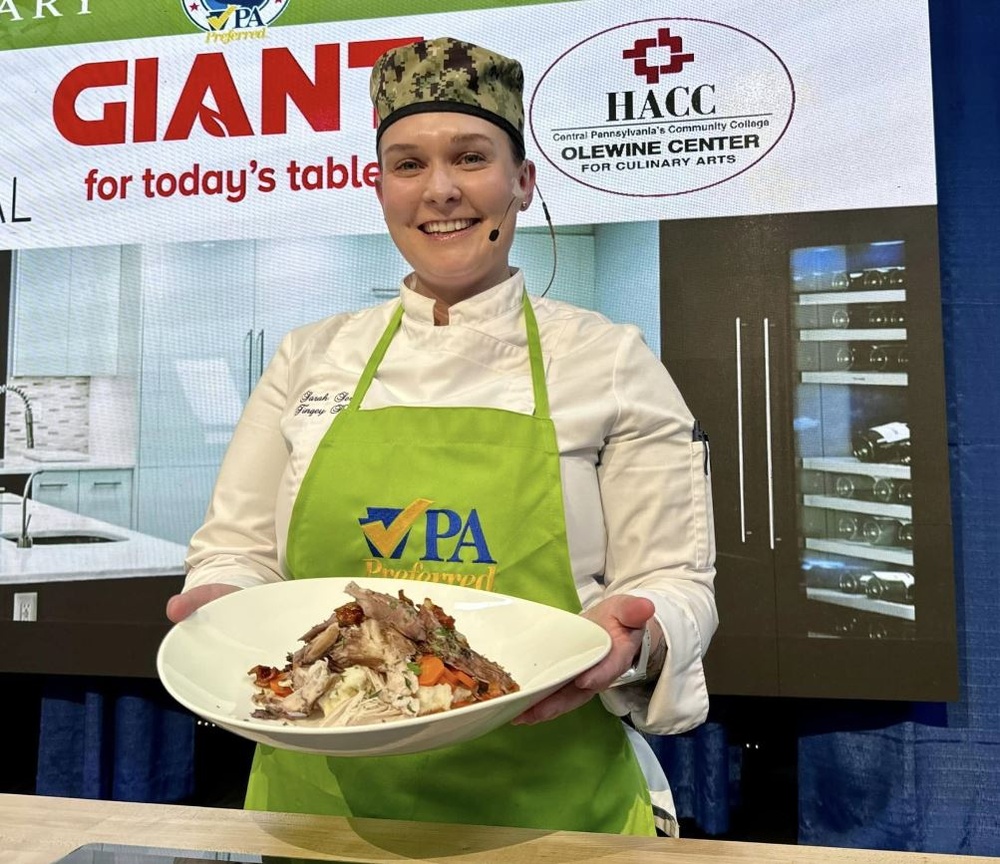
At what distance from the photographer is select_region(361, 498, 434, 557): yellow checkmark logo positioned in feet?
3.57

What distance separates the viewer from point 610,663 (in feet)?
2.73

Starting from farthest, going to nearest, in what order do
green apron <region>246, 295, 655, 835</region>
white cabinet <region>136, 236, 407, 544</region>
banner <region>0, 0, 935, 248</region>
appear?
white cabinet <region>136, 236, 407, 544</region> → banner <region>0, 0, 935, 248</region> → green apron <region>246, 295, 655, 835</region>

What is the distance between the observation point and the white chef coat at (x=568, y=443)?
1.05m

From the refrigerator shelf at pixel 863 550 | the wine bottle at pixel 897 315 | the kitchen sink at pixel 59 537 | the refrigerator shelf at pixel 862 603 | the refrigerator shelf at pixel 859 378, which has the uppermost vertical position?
the wine bottle at pixel 897 315

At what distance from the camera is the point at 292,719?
847 mm

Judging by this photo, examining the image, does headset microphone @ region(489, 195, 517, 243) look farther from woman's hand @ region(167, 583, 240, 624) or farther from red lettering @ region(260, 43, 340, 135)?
red lettering @ region(260, 43, 340, 135)

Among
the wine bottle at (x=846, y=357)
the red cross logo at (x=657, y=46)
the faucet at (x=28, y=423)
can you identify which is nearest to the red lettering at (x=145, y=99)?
the faucet at (x=28, y=423)

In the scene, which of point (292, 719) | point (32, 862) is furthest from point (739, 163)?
point (32, 862)

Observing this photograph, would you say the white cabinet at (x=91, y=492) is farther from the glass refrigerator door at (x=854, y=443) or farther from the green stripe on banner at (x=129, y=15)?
the glass refrigerator door at (x=854, y=443)

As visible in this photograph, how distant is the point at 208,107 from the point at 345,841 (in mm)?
2171

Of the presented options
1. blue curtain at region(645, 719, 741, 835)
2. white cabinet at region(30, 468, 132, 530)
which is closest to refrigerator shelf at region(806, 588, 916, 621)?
blue curtain at region(645, 719, 741, 835)

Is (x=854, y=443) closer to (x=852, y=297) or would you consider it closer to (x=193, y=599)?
(x=852, y=297)

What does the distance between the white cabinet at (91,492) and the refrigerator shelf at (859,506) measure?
5.93 ft

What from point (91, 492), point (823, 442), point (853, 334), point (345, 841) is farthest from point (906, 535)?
point (91, 492)
